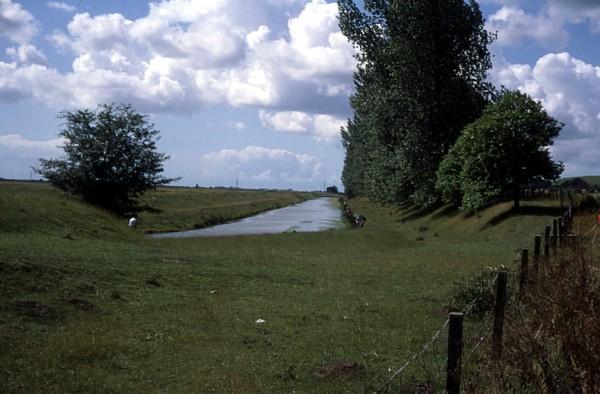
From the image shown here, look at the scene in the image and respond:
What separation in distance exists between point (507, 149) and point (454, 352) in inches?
1293

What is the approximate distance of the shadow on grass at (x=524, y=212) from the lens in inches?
1448

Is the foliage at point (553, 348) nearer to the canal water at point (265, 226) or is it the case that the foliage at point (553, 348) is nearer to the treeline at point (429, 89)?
the treeline at point (429, 89)

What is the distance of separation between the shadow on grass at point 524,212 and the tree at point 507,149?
70 cm

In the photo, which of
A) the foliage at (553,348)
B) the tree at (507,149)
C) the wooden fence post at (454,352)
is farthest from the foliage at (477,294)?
the tree at (507,149)

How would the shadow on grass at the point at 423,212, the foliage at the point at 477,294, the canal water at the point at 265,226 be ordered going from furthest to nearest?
1. the shadow on grass at the point at 423,212
2. the canal water at the point at 265,226
3. the foliage at the point at 477,294

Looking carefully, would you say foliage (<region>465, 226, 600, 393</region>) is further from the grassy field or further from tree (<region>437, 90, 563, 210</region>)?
tree (<region>437, 90, 563, 210</region>)

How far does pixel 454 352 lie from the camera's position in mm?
5914

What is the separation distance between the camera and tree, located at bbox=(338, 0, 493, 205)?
43.6 metres

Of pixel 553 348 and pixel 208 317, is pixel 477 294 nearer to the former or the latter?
pixel 208 317

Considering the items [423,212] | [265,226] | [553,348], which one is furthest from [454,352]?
[265,226]

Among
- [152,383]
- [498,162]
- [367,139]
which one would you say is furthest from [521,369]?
[367,139]

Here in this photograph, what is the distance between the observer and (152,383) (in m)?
8.67

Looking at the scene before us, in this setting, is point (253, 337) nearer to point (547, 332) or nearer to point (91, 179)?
point (547, 332)

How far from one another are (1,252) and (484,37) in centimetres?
3683
